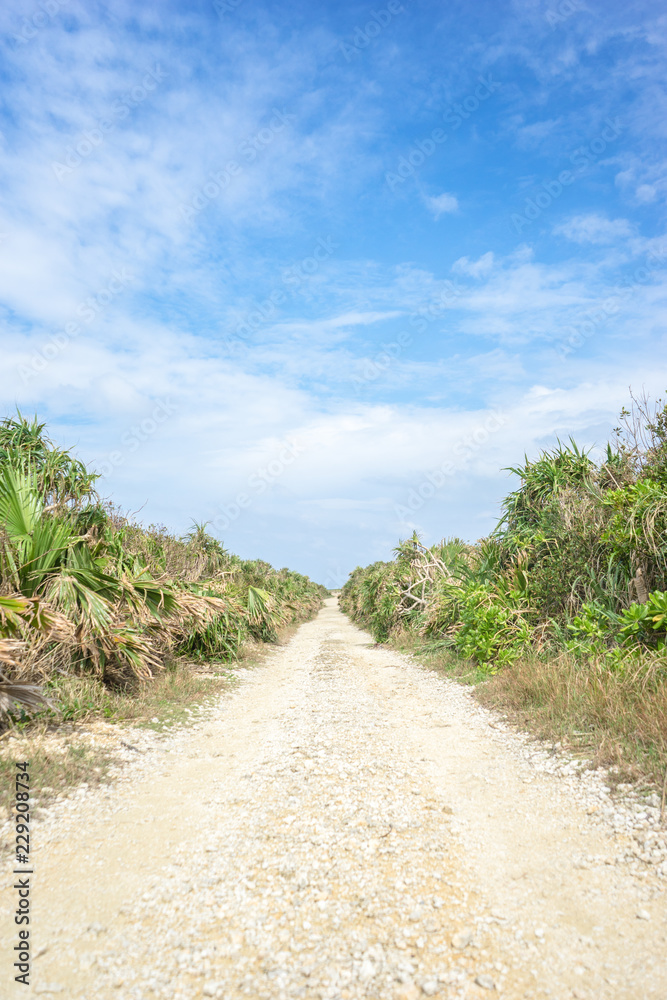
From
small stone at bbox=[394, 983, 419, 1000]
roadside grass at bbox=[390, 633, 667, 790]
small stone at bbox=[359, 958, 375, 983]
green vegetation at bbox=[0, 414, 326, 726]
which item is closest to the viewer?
small stone at bbox=[394, 983, 419, 1000]

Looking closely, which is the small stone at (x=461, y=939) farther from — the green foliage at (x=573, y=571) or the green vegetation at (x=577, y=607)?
the green foliage at (x=573, y=571)

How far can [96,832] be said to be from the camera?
3812mm

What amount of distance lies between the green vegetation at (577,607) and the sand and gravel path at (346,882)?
755 mm

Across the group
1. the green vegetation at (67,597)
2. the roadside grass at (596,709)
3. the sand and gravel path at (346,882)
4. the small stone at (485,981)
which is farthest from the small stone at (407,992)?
the green vegetation at (67,597)

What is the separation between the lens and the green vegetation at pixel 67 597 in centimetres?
580

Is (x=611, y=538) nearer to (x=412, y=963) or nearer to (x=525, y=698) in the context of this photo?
(x=525, y=698)

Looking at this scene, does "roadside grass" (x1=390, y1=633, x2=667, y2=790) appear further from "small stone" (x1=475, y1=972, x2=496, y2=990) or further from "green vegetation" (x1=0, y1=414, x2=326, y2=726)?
"green vegetation" (x1=0, y1=414, x2=326, y2=726)

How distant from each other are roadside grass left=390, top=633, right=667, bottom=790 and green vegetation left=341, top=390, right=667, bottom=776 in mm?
14

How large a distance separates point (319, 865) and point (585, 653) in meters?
5.06

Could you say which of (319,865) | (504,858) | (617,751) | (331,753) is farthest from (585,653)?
(319,865)

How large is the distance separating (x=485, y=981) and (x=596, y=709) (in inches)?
133

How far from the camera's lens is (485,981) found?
7.55ft

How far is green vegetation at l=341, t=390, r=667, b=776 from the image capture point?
16.7ft

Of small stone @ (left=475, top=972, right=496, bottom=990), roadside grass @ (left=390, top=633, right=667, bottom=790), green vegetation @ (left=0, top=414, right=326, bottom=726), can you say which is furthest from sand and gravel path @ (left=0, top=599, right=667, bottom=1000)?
green vegetation @ (left=0, top=414, right=326, bottom=726)
